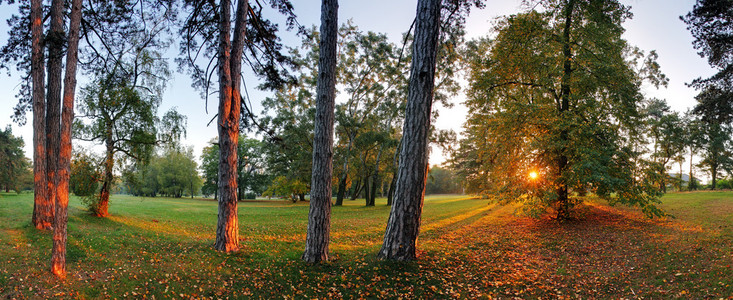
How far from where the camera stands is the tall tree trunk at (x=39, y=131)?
339 inches

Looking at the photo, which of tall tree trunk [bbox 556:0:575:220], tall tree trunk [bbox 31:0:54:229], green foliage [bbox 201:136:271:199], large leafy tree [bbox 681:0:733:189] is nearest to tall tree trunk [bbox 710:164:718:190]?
large leafy tree [bbox 681:0:733:189]

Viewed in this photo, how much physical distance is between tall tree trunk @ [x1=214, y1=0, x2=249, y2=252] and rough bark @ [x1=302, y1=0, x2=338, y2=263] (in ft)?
6.90

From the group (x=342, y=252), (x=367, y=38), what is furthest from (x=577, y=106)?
(x=367, y=38)

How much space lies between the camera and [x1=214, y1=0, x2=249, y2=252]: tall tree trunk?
7.52 metres

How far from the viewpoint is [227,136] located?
7562 mm

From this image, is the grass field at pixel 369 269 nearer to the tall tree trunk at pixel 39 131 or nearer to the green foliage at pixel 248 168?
the tall tree trunk at pixel 39 131

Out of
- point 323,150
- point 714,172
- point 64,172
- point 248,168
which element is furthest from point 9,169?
point 714,172

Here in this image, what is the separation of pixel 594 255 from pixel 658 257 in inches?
54.6

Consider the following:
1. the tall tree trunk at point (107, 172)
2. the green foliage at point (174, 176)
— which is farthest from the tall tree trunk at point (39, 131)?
the green foliage at point (174, 176)

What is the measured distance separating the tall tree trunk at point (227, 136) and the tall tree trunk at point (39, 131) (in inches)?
209

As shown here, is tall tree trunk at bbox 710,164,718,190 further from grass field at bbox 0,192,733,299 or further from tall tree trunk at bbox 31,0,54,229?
tall tree trunk at bbox 31,0,54,229

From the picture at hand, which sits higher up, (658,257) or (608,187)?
(608,187)

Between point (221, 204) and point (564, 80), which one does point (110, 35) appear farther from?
point (564, 80)

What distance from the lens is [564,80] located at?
1277cm
